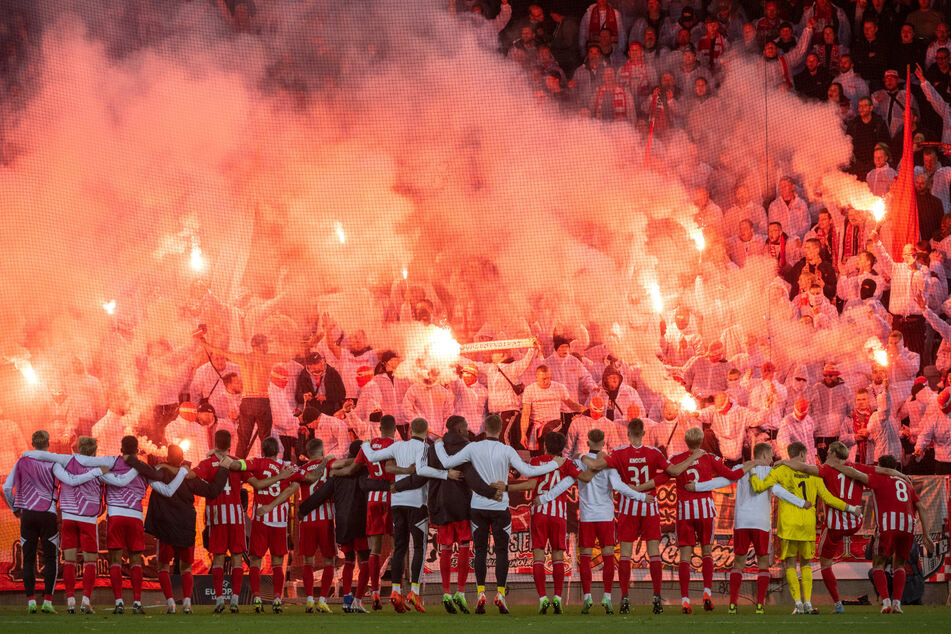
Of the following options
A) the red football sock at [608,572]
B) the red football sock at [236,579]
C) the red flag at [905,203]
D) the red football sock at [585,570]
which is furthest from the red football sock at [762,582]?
the red flag at [905,203]

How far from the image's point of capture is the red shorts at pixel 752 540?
924 cm

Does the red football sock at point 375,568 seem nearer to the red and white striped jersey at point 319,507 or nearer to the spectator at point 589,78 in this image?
the red and white striped jersey at point 319,507

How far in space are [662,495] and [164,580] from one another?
20.1 feet

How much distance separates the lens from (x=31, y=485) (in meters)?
9.69

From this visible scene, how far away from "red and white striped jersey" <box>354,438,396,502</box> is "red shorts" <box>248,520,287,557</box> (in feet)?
2.87

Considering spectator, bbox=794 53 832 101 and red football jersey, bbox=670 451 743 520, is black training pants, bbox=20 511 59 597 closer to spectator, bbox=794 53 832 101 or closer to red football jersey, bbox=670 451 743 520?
red football jersey, bbox=670 451 743 520

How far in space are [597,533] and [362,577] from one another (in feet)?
6.97

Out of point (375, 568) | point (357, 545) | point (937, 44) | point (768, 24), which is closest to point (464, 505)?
point (375, 568)

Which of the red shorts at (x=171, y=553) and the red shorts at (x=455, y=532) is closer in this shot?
the red shorts at (x=455, y=532)

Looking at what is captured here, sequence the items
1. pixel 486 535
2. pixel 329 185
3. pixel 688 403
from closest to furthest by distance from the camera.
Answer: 1. pixel 486 535
2. pixel 688 403
3. pixel 329 185

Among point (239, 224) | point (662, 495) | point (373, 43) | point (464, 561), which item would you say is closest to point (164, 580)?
point (464, 561)

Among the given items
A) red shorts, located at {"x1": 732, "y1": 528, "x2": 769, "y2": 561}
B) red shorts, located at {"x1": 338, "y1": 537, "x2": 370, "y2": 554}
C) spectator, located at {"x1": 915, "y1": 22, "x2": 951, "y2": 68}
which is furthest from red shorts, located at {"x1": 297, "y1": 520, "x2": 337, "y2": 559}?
spectator, located at {"x1": 915, "y1": 22, "x2": 951, "y2": 68}

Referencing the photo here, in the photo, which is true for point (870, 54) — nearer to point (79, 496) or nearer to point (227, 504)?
point (227, 504)

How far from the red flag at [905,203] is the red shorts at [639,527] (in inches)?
406
